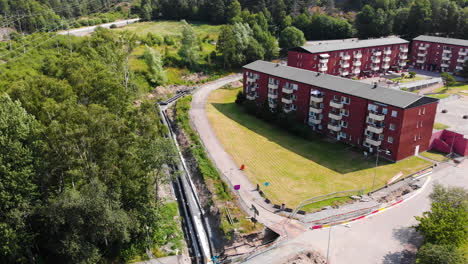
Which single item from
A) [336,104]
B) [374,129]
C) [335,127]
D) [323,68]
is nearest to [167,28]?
[323,68]

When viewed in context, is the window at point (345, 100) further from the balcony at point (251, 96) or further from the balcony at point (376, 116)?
the balcony at point (251, 96)

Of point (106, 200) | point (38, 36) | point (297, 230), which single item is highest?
point (38, 36)

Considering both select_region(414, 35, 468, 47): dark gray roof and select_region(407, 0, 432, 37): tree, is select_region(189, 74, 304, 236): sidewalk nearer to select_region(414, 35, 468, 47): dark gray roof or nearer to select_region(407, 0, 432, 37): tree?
select_region(414, 35, 468, 47): dark gray roof

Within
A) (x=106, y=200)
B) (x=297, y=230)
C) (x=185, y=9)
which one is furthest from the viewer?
(x=185, y=9)

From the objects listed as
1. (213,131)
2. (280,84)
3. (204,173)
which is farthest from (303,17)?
(204,173)

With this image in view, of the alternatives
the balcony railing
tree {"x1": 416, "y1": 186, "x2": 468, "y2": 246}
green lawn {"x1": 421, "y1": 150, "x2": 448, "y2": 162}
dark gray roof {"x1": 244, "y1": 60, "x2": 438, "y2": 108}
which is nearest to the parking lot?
green lawn {"x1": 421, "y1": 150, "x2": 448, "y2": 162}

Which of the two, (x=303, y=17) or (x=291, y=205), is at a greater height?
(x=303, y=17)

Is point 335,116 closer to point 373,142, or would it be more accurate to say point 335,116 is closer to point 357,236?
point 373,142

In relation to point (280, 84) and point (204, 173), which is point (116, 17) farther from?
point (204, 173)
